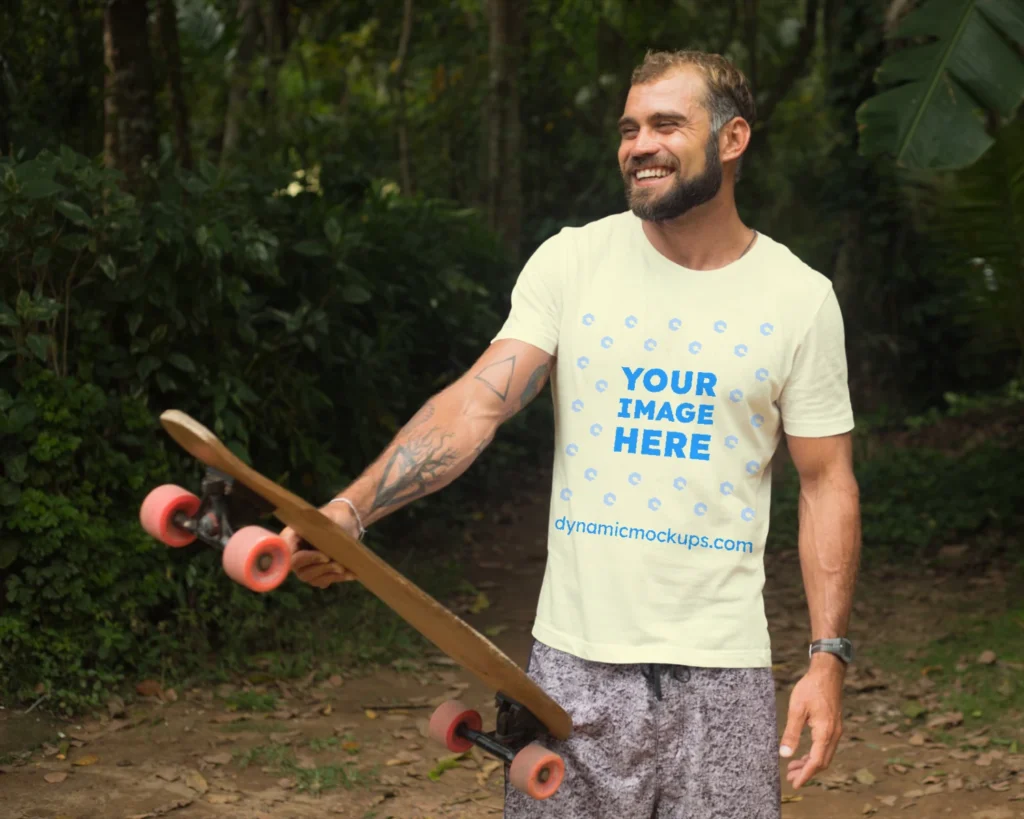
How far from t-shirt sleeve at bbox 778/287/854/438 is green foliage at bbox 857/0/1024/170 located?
319 cm

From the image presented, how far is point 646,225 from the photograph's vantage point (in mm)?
2795

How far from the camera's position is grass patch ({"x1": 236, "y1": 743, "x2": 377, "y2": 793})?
4789mm

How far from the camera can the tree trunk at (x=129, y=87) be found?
21.0 feet

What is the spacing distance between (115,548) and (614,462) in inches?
120

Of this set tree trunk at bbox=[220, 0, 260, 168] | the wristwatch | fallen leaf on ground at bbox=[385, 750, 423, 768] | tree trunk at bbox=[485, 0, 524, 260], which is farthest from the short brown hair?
tree trunk at bbox=[485, 0, 524, 260]

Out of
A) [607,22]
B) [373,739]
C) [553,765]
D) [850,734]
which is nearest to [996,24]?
[850,734]

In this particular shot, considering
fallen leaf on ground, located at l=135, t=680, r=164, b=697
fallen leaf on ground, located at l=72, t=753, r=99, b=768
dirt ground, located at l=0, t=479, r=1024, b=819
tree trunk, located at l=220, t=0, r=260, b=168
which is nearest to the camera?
dirt ground, located at l=0, t=479, r=1024, b=819

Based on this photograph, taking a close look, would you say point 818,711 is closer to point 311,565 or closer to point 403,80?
point 311,565

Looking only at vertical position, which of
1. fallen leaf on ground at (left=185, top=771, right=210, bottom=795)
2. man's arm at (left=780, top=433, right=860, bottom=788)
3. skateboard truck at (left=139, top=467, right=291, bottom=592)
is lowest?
fallen leaf on ground at (left=185, top=771, right=210, bottom=795)

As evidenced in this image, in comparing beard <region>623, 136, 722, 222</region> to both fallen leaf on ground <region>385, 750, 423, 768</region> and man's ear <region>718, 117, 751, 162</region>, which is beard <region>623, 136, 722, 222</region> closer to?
man's ear <region>718, 117, 751, 162</region>

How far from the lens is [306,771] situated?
4.84 m

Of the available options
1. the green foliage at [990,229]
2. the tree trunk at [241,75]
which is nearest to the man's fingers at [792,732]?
the green foliage at [990,229]

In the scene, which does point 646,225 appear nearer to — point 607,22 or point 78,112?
point 78,112

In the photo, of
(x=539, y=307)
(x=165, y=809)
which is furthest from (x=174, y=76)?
(x=539, y=307)
